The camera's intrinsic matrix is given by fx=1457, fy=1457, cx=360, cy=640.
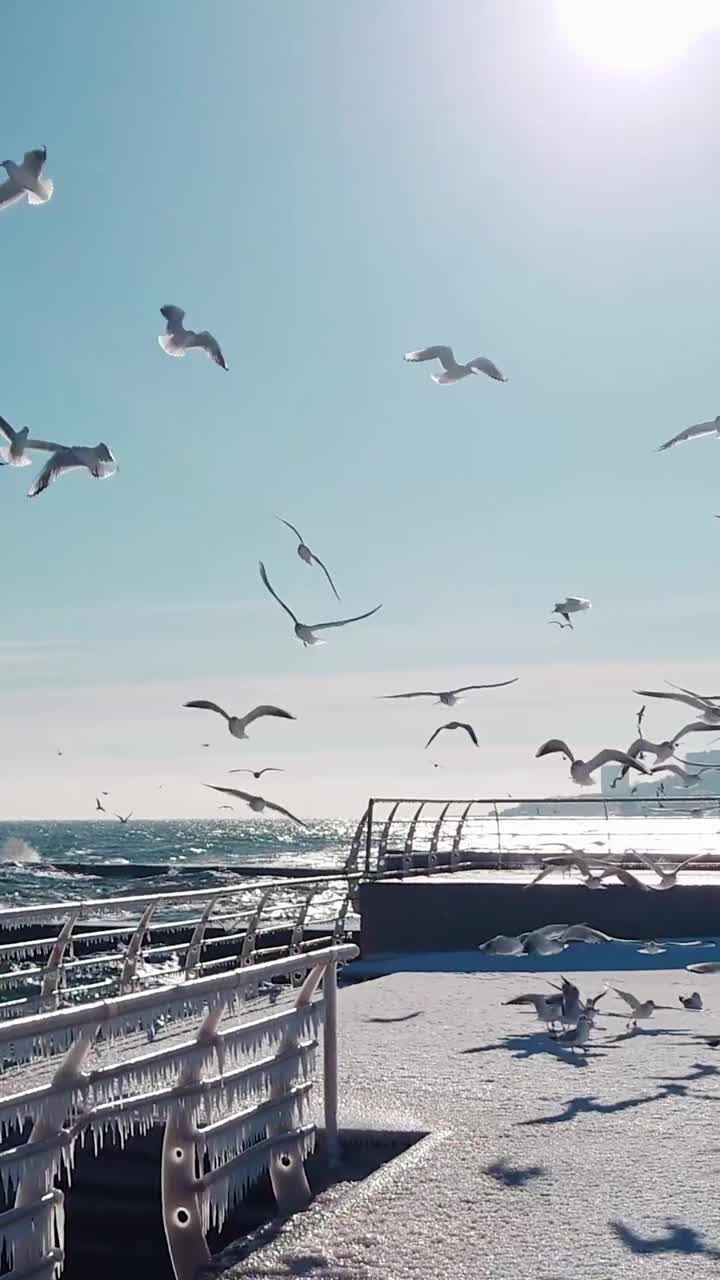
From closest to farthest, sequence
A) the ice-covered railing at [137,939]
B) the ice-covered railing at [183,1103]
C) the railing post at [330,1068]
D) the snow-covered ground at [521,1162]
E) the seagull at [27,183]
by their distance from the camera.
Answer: the ice-covered railing at [183,1103]
the snow-covered ground at [521,1162]
the railing post at [330,1068]
the ice-covered railing at [137,939]
the seagull at [27,183]

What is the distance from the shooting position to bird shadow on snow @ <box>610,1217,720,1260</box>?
5.71 meters

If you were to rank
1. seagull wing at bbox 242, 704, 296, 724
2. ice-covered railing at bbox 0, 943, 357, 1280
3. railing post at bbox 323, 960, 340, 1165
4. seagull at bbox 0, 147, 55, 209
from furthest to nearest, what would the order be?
1. seagull wing at bbox 242, 704, 296, 724
2. seagull at bbox 0, 147, 55, 209
3. railing post at bbox 323, 960, 340, 1165
4. ice-covered railing at bbox 0, 943, 357, 1280

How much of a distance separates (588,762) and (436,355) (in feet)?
14.9

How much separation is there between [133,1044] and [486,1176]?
2890 millimetres

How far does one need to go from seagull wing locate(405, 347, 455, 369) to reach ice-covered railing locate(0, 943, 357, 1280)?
844 centimetres

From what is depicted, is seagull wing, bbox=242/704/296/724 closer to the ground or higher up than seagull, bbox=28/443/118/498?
closer to the ground

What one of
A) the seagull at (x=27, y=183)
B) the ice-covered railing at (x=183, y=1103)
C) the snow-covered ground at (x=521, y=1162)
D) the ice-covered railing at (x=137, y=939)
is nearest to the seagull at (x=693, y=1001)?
the snow-covered ground at (x=521, y=1162)

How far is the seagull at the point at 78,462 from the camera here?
1261 centimetres

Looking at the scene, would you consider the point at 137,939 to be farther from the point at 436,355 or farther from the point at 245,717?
the point at 436,355

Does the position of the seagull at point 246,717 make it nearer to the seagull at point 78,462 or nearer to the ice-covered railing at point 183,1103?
the seagull at point 78,462

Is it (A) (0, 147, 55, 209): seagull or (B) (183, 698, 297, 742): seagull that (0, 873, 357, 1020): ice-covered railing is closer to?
(B) (183, 698, 297, 742): seagull

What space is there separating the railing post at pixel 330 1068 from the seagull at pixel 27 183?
19.6ft

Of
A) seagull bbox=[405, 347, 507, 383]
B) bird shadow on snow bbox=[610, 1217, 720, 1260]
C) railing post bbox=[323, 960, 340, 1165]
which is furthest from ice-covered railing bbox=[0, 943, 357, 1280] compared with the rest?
seagull bbox=[405, 347, 507, 383]

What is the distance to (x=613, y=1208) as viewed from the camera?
6.28 metres
